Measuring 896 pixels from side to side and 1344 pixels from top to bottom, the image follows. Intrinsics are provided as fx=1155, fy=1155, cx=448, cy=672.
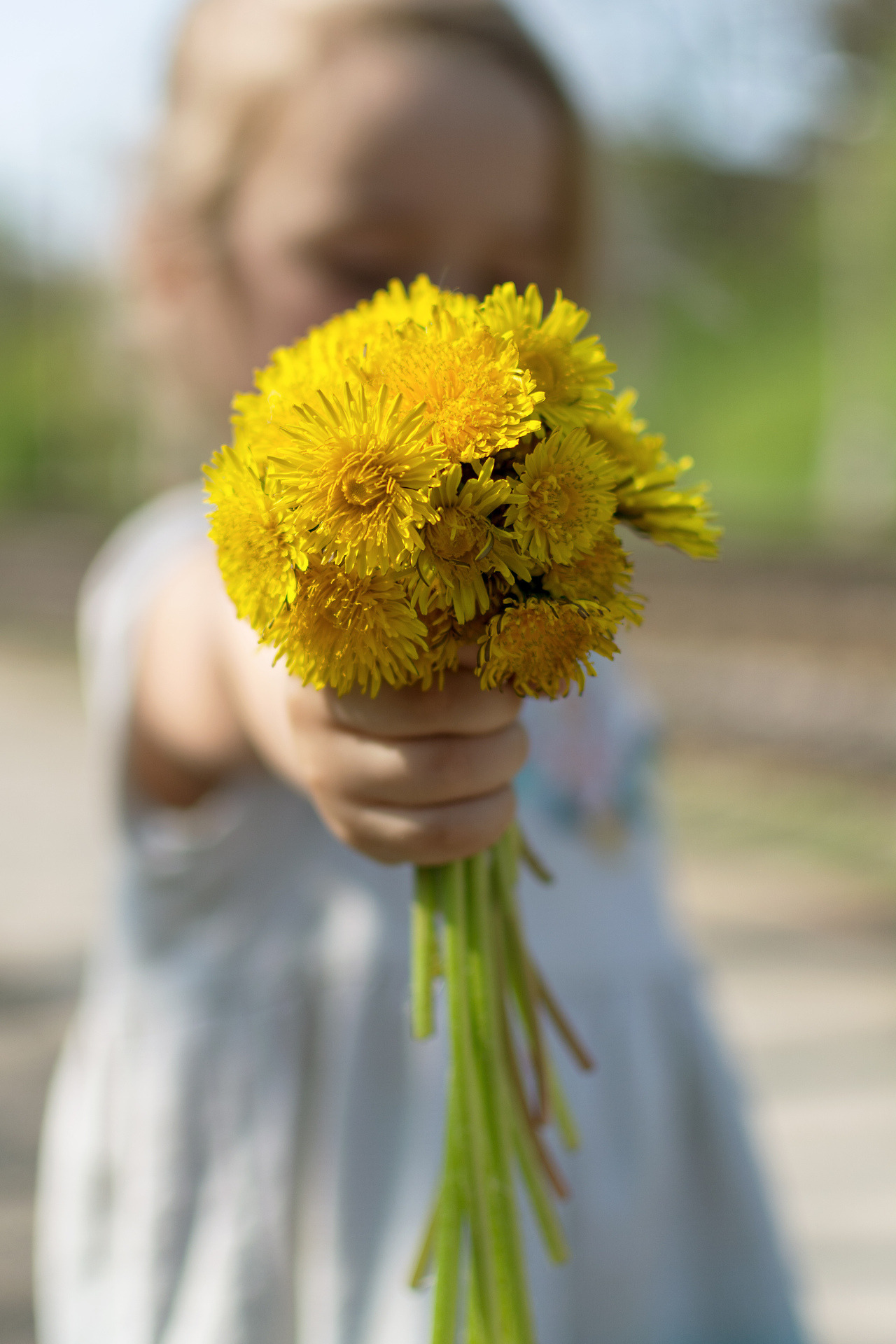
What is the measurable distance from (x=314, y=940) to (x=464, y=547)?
735 millimetres

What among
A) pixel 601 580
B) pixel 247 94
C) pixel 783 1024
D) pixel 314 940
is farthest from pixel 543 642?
pixel 783 1024

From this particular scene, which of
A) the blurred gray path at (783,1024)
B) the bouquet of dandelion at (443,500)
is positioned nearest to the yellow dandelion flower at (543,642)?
the bouquet of dandelion at (443,500)

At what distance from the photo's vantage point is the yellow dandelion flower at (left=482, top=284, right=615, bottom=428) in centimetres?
58

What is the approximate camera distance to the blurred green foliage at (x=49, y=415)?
1555 cm

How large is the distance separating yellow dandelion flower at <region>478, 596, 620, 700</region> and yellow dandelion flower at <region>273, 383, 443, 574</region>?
6 centimetres

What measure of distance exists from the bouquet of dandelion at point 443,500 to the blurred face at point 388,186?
586mm

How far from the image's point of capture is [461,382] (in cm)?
56

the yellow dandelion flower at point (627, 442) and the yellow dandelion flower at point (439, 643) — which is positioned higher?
the yellow dandelion flower at point (627, 442)

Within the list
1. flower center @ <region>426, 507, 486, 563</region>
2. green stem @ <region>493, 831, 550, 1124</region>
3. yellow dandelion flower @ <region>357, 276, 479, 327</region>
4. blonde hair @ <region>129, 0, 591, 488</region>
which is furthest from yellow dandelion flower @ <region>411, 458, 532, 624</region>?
blonde hair @ <region>129, 0, 591, 488</region>

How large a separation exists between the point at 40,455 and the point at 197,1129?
64.6 ft

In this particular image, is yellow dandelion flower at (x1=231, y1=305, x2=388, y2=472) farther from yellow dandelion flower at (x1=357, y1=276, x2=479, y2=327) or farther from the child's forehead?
the child's forehead

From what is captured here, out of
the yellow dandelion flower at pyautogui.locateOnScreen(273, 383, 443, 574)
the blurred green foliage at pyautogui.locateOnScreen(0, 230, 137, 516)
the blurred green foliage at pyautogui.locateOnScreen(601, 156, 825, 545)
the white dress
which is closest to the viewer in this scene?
the yellow dandelion flower at pyautogui.locateOnScreen(273, 383, 443, 574)

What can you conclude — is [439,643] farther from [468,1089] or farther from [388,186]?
[388,186]

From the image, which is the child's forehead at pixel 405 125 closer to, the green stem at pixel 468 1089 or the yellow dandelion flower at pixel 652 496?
the yellow dandelion flower at pixel 652 496
